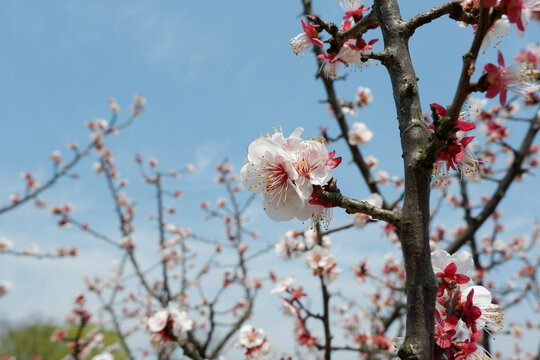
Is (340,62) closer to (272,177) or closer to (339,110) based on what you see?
(272,177)

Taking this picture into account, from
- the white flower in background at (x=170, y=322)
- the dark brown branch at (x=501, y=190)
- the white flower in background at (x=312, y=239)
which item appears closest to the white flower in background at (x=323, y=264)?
the white flower in background at (x=312, y=239)

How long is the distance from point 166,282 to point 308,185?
13.1 ft

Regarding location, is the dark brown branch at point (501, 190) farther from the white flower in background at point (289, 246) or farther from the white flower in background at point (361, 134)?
the white flower in background at point (361, 134)

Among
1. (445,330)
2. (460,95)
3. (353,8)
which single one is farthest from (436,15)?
(445,330)

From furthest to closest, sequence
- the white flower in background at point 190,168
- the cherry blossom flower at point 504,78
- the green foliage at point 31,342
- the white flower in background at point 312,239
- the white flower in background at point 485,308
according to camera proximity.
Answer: the green foliage at point 31,342 → the white flower in background at point 190,168 → the white flower in background at point 312,239 → the white flower in background at point 485,308 → the cherry blossom flower at point 504,78

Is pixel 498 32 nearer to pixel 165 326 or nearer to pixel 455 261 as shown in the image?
pixel 455 261

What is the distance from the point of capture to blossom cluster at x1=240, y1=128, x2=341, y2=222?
939mm

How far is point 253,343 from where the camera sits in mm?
2557

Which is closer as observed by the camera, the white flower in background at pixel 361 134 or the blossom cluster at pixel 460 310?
the blossom cluster at pixel 460 310

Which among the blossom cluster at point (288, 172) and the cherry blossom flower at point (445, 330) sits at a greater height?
the blossom cluster at point (288, 172)

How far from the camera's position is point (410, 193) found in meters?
0.85

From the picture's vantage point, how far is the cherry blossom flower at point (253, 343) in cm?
255

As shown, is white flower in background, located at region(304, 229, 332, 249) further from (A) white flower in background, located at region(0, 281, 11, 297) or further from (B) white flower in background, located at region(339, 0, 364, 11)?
(A) white flower in background, located at region(0, 281, 11, 297)

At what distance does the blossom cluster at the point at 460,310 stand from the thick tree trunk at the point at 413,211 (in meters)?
0.16
